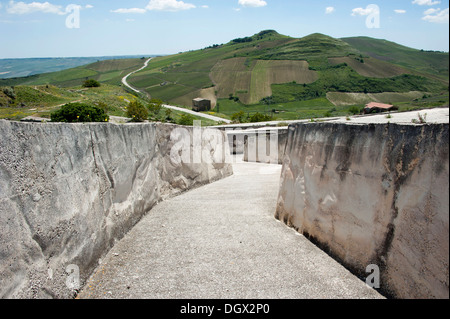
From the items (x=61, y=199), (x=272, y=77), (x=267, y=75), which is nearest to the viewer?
(x=61, y=199)

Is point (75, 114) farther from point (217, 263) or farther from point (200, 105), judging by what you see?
point (200, 105)

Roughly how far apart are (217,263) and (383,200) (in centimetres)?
222

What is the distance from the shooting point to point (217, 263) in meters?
4.04

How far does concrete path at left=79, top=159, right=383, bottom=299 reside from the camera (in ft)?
11.2

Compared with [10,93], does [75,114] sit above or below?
below

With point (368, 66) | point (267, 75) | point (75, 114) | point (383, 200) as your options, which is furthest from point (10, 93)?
point (368, 66)

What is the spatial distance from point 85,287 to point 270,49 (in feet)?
410

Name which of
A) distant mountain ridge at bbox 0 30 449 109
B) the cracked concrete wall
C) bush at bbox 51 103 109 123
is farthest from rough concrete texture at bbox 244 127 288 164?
distant mountain ridge at bbox 0 30 449 109

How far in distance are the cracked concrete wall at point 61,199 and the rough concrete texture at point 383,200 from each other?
3.00 m

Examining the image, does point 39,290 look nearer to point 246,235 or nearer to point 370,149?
point 246,235

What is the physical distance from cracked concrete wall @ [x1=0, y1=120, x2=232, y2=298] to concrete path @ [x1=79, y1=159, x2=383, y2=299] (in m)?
0.38

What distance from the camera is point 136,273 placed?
12.3 ft
